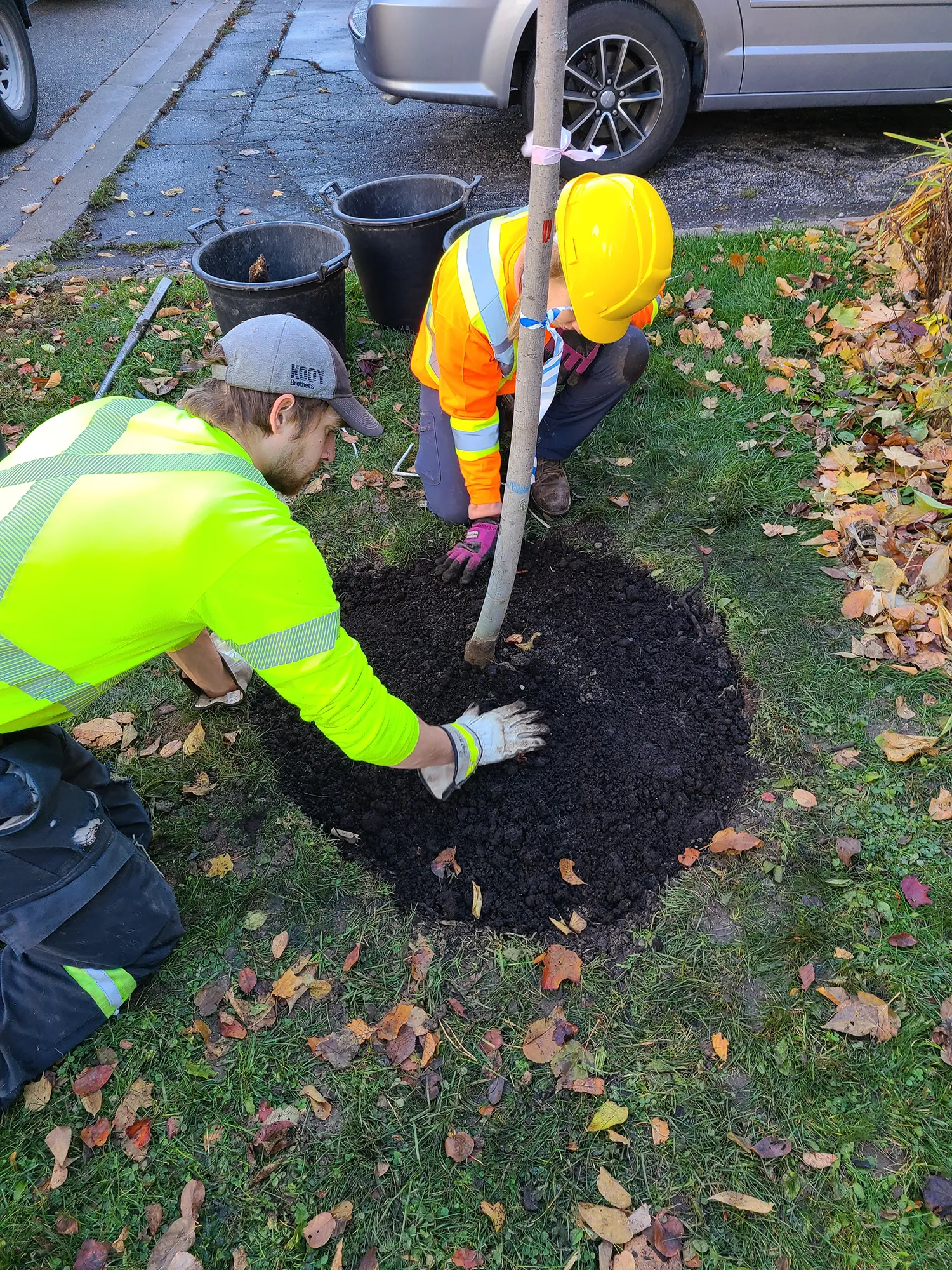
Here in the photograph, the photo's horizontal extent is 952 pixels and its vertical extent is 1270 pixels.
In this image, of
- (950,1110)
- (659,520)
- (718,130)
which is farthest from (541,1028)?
(718,130)

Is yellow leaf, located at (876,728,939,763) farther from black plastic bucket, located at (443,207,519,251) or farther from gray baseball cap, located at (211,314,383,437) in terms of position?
black plastic bucket, located at (443,207,519,251)

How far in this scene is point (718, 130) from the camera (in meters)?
6.66

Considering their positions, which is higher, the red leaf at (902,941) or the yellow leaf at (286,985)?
the red leaf at (902,941)

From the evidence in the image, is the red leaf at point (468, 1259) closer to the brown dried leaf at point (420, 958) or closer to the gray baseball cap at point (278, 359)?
the brown dried leaf at point (420, 958)

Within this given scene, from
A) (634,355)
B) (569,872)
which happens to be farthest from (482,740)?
(634,355)

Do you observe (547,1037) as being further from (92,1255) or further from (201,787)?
(201,787)

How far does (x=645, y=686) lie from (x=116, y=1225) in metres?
2.22

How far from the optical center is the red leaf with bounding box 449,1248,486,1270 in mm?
1914

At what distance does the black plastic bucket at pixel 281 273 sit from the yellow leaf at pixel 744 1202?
12.4 ft

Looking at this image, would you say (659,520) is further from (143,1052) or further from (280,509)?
(143,1052)

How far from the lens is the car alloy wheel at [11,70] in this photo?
22.8 feet

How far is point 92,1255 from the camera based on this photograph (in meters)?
1.97

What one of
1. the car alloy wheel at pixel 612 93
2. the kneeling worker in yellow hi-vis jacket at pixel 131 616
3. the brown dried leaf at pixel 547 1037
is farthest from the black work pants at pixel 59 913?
the car alloy wheel at pixel 612 93

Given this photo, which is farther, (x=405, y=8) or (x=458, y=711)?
(x=405, y=8)
